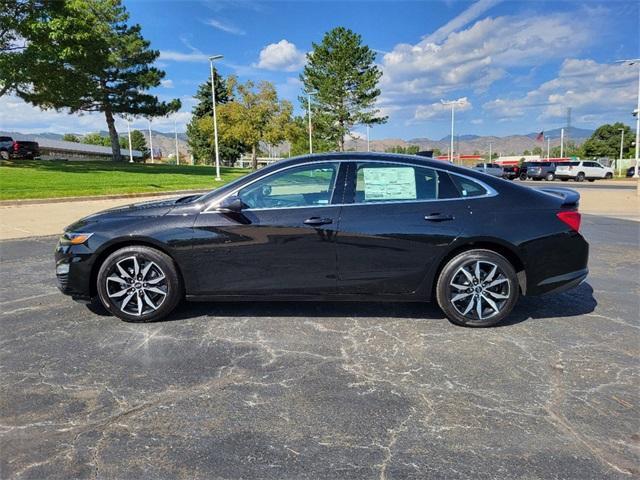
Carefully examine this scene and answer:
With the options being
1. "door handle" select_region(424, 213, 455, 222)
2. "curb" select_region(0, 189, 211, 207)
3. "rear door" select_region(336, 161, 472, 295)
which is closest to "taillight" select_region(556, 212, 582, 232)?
"rear door" select_region(336, 161, 472, 295)

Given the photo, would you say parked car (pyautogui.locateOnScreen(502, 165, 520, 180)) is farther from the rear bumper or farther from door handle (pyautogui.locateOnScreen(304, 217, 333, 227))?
door handle (pyautogui.locateOnScreen(304, 217, 333, 227))

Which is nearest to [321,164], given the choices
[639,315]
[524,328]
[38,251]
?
[524,328]

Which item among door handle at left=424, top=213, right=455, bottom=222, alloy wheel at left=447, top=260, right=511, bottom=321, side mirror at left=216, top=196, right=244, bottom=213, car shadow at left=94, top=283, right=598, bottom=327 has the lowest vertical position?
car shadow at left=94, top=283, right=598, bottom=327

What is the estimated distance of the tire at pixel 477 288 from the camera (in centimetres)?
397

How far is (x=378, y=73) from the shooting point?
52469mm

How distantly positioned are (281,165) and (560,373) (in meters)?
2.80

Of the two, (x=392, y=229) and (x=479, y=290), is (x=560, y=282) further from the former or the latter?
(x=392, y=229)

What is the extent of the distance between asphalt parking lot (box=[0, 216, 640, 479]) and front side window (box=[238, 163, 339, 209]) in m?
1.10

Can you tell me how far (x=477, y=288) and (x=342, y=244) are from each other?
1267 mm

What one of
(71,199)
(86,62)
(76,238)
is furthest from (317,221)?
(86,62)

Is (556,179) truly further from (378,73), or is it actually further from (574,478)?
(574,478)

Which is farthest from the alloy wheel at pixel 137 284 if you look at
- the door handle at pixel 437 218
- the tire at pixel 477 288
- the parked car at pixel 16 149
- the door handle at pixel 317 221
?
the parked car at pixel 16 149

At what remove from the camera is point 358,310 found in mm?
4520

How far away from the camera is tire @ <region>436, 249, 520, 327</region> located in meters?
3.97
